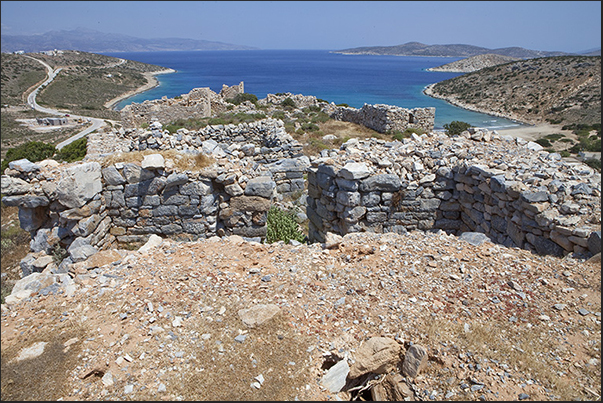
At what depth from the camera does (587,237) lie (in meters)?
5.26

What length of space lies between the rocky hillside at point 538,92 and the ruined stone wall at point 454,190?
34819 mm

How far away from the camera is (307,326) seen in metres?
4.27

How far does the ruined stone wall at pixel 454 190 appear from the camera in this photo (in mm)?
6039

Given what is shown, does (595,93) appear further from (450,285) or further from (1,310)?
(1,310)

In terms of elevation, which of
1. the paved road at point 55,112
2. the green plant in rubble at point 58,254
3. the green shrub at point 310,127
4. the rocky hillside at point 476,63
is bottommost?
the paved road at point 55,112

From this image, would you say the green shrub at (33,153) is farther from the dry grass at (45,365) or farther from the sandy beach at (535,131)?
the sandy beach at (535,131)

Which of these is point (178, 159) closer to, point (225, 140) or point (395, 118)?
point (225, 140)

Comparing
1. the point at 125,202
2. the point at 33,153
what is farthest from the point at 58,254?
the point at 33,153

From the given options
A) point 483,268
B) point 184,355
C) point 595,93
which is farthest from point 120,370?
point 595,93

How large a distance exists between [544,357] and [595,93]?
1957 inches

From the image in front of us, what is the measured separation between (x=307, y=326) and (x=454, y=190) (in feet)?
17.2

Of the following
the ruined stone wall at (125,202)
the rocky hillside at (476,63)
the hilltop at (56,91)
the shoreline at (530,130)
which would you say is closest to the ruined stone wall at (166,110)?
the hilltop at (56,91)

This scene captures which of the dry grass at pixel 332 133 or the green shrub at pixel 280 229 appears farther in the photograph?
the dry grass at pixel 332 133

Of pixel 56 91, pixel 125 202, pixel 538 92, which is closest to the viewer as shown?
pixel 125 202
